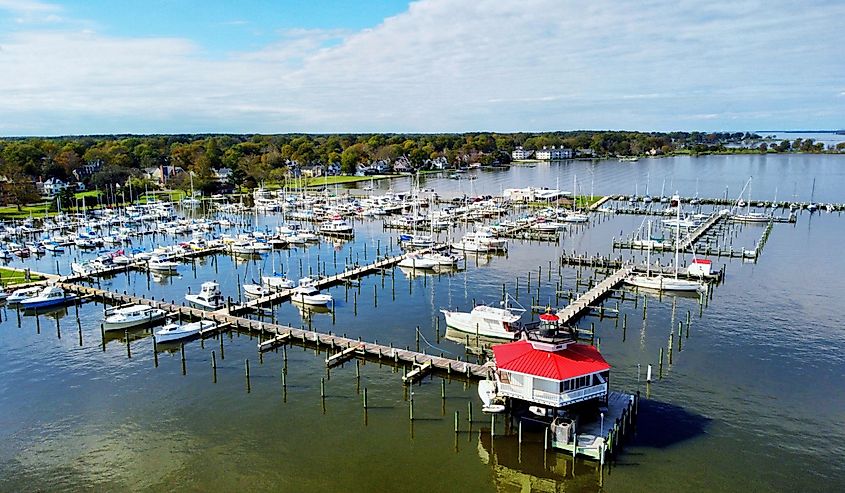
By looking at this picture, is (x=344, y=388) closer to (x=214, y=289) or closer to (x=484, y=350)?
(x=484, y=350)

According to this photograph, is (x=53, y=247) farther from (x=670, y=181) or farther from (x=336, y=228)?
(x=670, y=181)

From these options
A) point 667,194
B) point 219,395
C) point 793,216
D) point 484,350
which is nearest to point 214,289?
point 219,395

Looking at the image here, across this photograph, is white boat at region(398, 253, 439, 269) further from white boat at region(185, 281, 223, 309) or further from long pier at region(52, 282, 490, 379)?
long pier at region(52, 282, 490, 379)

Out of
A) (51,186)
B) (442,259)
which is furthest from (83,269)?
(51,186)

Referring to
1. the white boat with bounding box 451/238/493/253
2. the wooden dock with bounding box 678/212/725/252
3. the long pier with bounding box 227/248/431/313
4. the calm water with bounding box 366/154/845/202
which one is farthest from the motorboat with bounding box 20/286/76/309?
the calm water with bounding box 366/154/845/202

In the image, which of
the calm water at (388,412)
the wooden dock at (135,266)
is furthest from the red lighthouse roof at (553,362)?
the wooden dock at (135,266)

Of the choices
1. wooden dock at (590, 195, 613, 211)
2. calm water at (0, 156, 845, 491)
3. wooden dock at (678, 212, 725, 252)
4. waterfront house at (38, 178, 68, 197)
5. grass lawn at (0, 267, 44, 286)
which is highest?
waterfront house at (38, 178, 68, 197)
